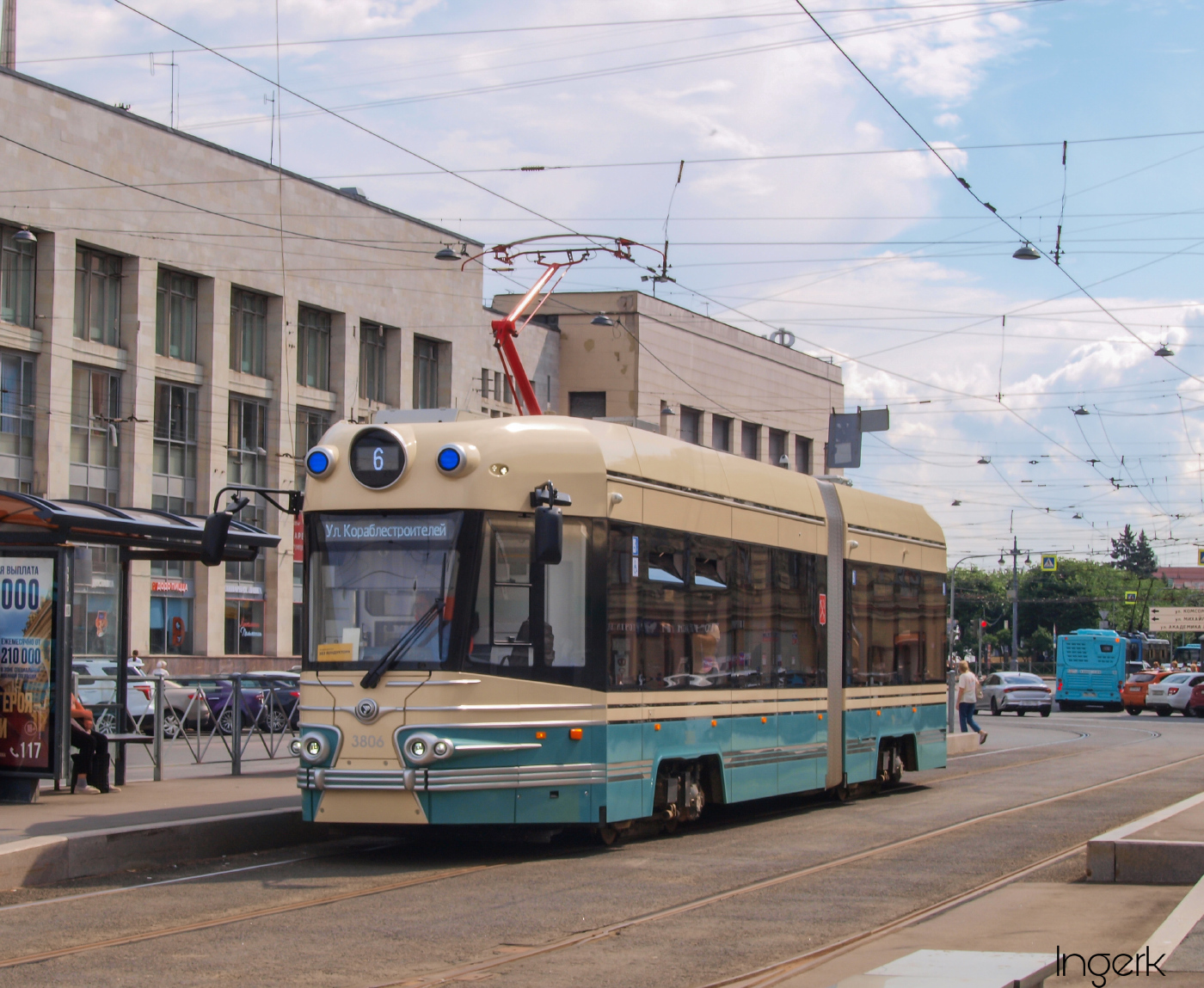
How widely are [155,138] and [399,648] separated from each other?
35481 mm

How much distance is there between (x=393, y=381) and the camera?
52094mm

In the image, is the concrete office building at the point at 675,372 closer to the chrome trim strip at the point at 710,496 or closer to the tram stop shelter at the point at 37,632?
the chrome trim strip at the point at 710,496

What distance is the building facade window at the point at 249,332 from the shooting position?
46500mm

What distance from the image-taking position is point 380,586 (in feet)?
36.9

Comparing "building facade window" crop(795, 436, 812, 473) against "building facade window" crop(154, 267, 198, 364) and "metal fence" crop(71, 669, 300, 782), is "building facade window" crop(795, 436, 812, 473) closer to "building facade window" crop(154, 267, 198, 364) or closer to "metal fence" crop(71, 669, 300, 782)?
"building facade window" crop(154, 267, 198, 364)

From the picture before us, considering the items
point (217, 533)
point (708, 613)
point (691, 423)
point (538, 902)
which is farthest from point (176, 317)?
point (538, 902)

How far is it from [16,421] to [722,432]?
32.9 m

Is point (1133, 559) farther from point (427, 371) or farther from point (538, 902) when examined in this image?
point (538, 902)

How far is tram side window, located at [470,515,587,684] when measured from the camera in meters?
11.1

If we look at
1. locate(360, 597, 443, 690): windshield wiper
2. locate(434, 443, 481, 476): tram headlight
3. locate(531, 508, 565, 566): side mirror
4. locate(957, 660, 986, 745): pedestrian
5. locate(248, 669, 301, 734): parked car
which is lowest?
locate(957, 660, 986, 745): pedestrian

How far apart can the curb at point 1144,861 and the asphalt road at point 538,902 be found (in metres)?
0.31

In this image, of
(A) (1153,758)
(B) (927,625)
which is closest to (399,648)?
(B) (927,625)

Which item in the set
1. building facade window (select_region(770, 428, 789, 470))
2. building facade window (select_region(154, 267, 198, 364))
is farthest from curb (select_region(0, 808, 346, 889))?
building facade window (select_region(770, 428, 789, 470))

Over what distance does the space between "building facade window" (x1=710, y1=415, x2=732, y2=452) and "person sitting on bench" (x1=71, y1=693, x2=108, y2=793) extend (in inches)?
2002
